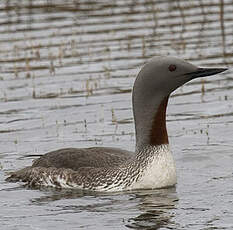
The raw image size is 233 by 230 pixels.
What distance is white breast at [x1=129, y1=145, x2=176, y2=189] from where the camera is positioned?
11523 millimetres

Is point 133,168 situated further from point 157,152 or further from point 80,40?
point 80,40

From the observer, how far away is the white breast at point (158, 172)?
11523mm

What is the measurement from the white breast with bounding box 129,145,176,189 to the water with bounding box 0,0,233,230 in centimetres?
11

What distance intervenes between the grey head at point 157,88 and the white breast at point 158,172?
0.51 ft

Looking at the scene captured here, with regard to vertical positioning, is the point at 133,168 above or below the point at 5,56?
below

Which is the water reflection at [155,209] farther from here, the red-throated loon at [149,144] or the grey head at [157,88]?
the grey head at [157,88]

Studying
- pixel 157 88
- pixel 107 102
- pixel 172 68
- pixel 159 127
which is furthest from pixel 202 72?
pixel 107 102

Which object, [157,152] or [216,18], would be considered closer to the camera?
[157,152]

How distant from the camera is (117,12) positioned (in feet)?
82.4

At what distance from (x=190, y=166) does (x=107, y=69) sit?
6435 millimetres

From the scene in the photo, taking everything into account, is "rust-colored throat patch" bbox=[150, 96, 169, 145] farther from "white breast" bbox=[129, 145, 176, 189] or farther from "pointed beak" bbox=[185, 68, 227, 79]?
"pointed beak" bbox=[185, 68, 227, 79]

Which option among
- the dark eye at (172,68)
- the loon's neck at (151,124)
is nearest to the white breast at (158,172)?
the loon's neck at (151,124)

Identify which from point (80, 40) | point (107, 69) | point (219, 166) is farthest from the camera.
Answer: point (80, 40)

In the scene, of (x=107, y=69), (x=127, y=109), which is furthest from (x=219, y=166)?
(x=107, y=69)
